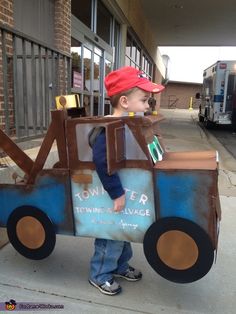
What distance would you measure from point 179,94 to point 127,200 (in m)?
50.2

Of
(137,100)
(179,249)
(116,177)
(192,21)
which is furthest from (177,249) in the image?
(192,21)

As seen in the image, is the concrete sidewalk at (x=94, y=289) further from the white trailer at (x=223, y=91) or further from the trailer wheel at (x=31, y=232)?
the white trailer at (x=223, y=91)

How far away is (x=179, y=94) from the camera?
50.7m

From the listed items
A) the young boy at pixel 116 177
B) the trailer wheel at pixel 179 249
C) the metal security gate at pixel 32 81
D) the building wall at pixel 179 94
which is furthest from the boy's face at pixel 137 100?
the building wall at pixel 179 94

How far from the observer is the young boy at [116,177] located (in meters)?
2.07

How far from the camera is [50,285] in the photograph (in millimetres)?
2473

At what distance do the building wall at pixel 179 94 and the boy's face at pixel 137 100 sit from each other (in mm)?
47931

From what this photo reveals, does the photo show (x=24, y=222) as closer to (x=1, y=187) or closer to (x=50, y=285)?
(x=1, y=187)

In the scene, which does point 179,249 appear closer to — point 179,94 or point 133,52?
point 133,52

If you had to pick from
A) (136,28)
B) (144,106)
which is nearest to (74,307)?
(144,106)

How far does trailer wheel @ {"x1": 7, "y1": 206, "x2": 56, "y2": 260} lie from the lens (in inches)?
92.0

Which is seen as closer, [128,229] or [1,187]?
[128,229]

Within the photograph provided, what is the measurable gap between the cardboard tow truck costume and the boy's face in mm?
156

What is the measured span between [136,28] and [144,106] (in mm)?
11641
